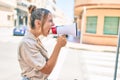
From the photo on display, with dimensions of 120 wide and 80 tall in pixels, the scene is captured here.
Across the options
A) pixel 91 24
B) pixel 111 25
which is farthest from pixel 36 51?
pixel 91 24

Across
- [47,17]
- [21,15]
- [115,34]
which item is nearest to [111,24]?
[115,34]

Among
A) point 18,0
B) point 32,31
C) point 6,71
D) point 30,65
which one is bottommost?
point 6,71

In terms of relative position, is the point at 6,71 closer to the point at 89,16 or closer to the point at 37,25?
the point at 37,25

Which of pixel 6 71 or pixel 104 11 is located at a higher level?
pixel 104 11

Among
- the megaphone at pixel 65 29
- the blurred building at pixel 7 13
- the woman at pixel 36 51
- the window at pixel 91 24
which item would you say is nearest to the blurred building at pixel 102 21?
the window at pixel 91 24

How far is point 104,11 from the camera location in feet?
72.9

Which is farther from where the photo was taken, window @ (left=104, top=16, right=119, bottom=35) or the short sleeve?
window @ (left=104, top=16, right=119, bottom=35)

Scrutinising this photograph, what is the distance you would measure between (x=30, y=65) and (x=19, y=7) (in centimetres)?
6385

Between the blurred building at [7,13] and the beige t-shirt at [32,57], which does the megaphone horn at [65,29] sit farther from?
the blurred building at [7,13]

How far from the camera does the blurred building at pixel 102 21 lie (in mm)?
21844

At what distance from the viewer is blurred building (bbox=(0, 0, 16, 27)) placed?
54.2 meters

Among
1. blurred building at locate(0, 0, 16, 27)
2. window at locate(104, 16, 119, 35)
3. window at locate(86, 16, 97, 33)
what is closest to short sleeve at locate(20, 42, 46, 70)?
window at locate(104, 16, 119, 35)

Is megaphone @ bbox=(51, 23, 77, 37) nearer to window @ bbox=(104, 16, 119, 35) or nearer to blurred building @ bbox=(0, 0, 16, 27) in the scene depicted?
window @ bbox=(104, 16, 119, 35)

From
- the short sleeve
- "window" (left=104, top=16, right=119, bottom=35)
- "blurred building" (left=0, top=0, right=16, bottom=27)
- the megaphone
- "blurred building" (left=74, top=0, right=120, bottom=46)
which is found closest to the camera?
the short sleeve
